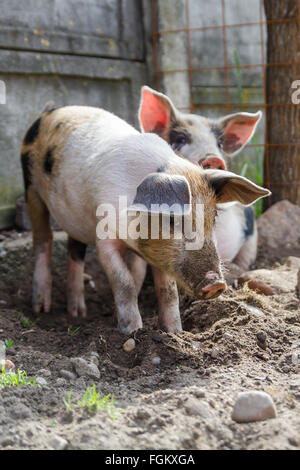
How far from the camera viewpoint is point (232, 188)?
340 cm

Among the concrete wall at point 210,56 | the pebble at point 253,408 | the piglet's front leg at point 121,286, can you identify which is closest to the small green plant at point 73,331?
the piglet's front leg at point 121,286

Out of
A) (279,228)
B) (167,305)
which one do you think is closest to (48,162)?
(167,305)

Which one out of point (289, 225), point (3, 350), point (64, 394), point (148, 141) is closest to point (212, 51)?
point (289, 225)

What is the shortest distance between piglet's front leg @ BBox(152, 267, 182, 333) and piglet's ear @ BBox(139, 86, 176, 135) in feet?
4.61

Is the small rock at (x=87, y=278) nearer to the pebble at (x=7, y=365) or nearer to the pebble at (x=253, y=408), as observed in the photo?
the pebble at (x=7, y=365)

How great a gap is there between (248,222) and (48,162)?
188 cm

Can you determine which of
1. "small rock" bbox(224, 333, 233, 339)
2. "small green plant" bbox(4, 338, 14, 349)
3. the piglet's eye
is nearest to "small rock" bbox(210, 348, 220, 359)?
"small rock" bbox(224, 333, 233, 339)

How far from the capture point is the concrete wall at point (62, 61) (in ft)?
17.3

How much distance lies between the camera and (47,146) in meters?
4.20

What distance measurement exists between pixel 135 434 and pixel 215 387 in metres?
0.56

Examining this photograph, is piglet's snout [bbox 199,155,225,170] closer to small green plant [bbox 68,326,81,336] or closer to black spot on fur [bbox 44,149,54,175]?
black spot on fur [bbox 44,149,54,175]

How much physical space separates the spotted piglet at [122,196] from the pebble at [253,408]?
78 centimetres

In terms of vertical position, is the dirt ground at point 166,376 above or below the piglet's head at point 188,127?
below

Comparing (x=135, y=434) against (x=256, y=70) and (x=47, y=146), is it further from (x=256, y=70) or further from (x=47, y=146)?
(x=256, y=70)
